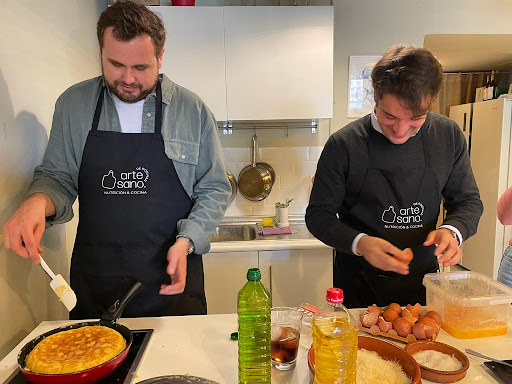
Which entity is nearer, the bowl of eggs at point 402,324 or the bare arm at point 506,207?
the bowl of eggs at point 402,324

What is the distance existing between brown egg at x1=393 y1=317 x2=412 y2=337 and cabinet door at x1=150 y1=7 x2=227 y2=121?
1697 mm

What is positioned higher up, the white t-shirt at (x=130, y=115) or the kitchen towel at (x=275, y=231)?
the white t-shirt at (x=130, y=115)

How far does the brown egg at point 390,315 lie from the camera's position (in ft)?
3.57

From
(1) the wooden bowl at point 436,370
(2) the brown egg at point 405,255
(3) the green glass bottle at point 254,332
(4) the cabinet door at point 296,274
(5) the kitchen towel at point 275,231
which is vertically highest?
(2) the brown egg at point 405,255

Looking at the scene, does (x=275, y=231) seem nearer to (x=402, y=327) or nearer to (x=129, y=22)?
(x=402, y=327)

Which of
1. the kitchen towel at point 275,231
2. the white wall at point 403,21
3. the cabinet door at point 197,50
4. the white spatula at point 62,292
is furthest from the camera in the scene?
the white wall at point 403,21

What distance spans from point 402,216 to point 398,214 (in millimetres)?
16

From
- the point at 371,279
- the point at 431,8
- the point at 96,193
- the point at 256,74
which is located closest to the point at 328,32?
the point at 256,74

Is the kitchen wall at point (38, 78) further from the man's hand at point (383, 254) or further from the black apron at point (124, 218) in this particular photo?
the man's hand at point (383, 254)

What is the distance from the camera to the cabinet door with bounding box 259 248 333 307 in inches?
93.4

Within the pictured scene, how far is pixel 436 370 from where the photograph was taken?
89 centimetres

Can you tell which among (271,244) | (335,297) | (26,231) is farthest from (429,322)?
(271,244)

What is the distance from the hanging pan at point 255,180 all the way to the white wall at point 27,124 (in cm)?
130

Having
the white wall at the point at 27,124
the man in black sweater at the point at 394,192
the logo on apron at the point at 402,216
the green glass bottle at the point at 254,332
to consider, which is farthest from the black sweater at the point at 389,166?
the white wall at the point at 27,124
